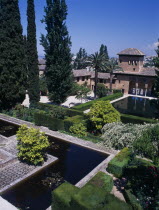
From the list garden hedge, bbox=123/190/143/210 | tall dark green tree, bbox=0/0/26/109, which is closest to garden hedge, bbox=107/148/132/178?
garden hedge, bbox=123/190/143/210

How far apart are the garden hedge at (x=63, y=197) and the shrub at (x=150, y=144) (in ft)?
13.4

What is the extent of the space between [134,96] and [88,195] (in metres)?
41.1

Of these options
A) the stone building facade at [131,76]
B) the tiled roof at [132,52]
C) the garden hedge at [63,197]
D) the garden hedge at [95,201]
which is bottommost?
the garden hedge at [63,197]

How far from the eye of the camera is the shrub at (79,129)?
20.9 metres

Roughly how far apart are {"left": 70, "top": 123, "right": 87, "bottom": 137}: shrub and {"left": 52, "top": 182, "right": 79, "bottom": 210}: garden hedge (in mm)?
10867

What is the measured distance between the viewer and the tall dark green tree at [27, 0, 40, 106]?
97.1 ft

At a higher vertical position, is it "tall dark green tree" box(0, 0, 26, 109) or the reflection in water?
"tall dark green tree" box(0, 0, 26, 109)

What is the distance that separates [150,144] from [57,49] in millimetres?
22433

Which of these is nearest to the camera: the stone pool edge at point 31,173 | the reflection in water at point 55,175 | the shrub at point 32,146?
the reflection in water at point 55,175

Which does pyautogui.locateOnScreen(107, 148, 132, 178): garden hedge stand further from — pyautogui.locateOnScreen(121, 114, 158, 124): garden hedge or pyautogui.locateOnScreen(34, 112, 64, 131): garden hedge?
pyautogui.locateOnScreen(121, 114, 158, 124): garden hedge

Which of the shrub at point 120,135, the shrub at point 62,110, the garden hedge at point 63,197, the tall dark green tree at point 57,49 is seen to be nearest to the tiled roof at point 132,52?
the tall dark green tree at point 57,49

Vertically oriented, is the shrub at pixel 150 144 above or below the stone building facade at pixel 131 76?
below

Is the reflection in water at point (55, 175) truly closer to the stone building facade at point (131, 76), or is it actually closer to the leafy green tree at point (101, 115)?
the leafy green tree at point (101, 115)

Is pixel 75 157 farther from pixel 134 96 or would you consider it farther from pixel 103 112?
pixel 134 96
